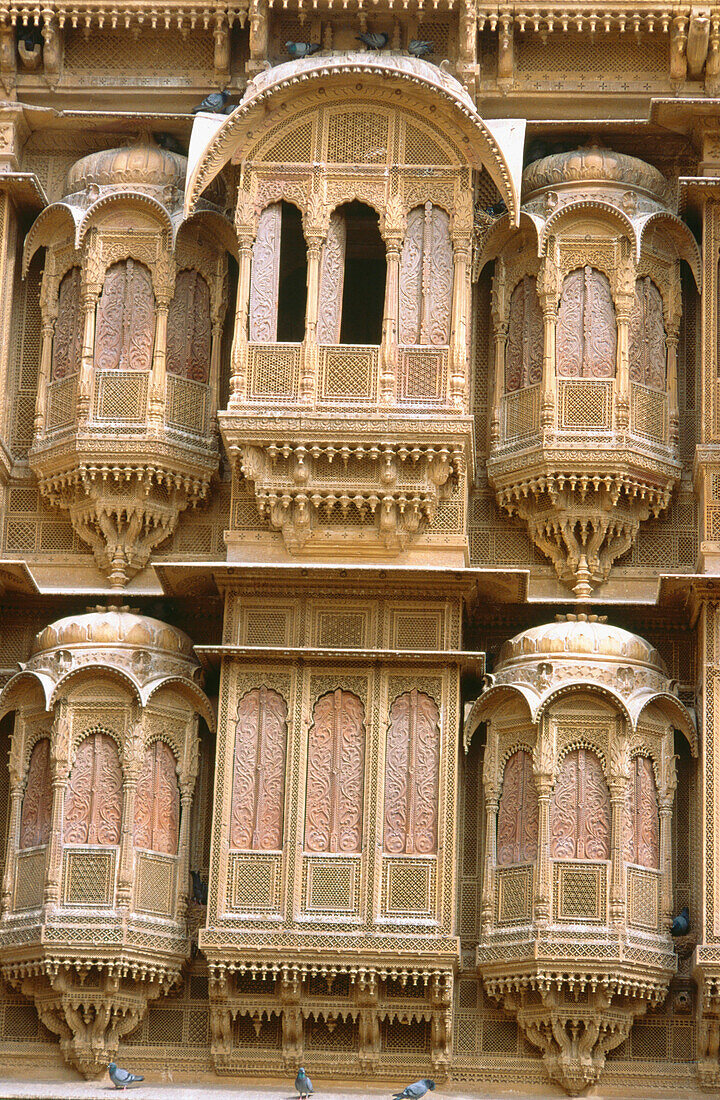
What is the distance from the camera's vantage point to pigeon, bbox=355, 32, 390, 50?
21.2 meters

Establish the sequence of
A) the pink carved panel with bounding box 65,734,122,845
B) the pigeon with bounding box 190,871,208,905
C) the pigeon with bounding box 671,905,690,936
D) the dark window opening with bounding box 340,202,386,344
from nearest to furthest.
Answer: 1. the pigeon with bounding box 671,905,690,936
2. the pink carved panel with bounding box 65,734,122,845
3. the pigeon with bounding box 190,871,208,905
4. the dark window opening with bounding box 340,202,386,344

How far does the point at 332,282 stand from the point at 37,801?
15.5 ft

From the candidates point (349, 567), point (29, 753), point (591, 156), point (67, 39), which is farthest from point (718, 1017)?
point (67, 39)

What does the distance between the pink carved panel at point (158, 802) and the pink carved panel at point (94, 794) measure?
0.59 feet

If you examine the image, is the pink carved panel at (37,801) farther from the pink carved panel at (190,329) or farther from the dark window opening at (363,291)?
the dark window opening at (363,291)

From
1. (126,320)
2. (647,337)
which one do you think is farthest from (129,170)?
(647,337)

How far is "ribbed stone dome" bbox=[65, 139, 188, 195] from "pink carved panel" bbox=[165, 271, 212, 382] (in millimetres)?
817

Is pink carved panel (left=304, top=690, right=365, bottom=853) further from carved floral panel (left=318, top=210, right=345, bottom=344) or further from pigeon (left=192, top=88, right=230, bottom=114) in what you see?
pigeon (left=192, top=88, right=230, bottom=114)

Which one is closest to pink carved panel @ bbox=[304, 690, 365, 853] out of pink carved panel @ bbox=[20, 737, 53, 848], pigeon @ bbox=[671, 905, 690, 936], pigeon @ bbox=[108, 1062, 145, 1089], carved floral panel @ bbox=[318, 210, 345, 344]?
pink carved panel @ bbox=[20, 737, 53, 848]

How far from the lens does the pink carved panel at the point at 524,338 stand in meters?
20.9

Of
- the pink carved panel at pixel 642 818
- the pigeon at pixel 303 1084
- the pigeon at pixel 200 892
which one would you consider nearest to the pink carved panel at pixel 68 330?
the pigeon at pixel 200 892

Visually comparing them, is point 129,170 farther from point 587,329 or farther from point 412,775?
point 412,775

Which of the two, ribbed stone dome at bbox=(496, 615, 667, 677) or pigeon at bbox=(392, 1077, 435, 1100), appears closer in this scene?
pigeon at bbox=(392, 1077, 435, 1100)

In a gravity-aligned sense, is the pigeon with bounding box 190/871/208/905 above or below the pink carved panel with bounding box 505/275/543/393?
below
